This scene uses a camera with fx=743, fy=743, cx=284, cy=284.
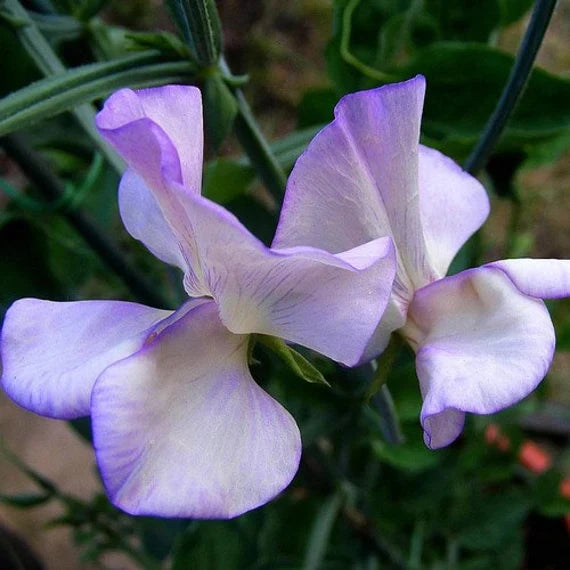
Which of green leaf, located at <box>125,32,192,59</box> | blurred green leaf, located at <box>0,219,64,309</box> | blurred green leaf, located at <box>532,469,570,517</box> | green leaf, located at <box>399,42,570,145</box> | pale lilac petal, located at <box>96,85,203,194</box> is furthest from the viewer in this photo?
blurred green leaf, located at <box>532,469,570,517</box>

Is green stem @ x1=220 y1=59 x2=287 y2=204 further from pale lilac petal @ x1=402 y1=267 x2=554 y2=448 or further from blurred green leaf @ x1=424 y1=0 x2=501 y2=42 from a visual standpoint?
blurred green leaf @ x1=424 y1=0 x2=501 y2=42

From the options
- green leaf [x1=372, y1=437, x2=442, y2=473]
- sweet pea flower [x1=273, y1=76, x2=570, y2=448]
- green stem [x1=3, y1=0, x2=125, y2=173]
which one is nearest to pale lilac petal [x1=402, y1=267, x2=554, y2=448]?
sweet pea flower [x1=273, y1=76, x2=570, y2=448]

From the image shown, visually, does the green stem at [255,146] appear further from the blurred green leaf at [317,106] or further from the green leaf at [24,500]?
the green leaf at [24,500]

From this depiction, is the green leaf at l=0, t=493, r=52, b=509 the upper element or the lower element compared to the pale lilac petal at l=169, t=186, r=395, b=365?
lower

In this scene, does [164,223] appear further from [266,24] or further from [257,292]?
[266,24]

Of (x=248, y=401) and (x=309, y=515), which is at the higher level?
(x=248, y=401)

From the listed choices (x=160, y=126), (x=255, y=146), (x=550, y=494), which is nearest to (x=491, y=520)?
(x=550, y=494)

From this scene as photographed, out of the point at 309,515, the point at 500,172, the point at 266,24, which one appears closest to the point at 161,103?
the point at 500,172
